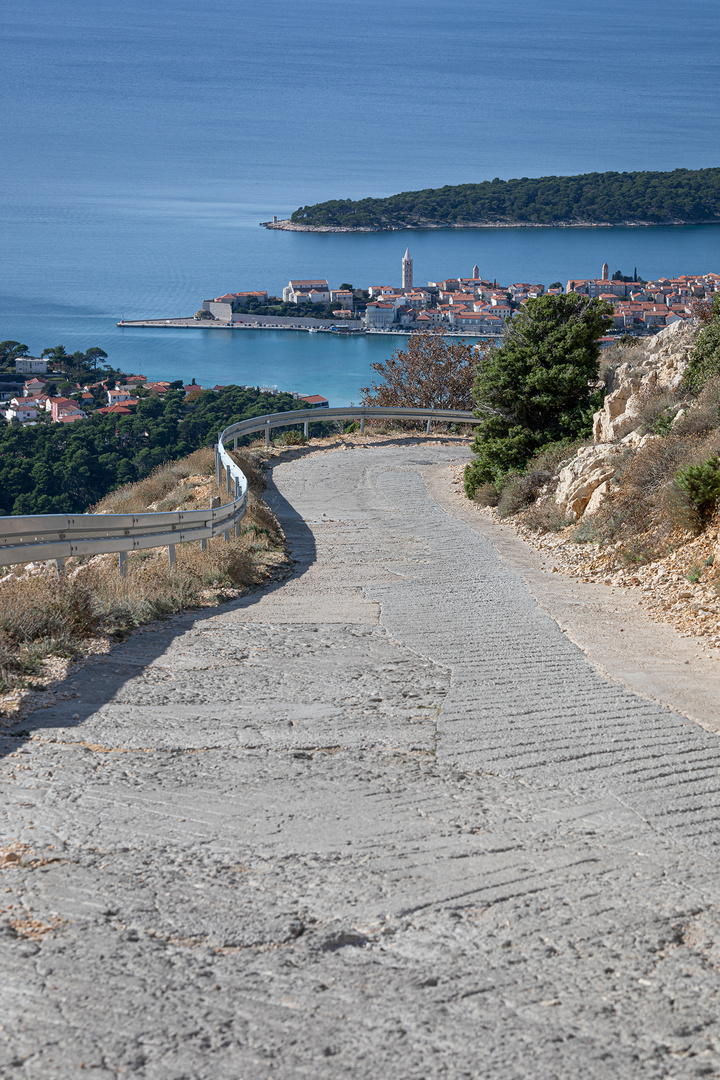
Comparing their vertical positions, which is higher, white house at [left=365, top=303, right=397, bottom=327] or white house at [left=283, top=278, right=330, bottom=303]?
white house at [left=283, top=278, right=330, bottom=303]

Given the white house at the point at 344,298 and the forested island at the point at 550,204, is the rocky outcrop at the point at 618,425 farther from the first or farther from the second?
the forested island at the point at 550,204

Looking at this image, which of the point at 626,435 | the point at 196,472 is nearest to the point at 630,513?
the point at 626,435

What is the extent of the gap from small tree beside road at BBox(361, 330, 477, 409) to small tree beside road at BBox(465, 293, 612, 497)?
14.5 m

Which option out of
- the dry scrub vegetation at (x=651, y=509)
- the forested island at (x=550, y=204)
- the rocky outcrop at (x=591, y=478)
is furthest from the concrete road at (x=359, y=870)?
the forested island at (x=550, y=204)

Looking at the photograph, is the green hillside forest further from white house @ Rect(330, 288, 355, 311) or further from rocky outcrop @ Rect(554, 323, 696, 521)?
white house @ Rect(330, 288, 355, 311)

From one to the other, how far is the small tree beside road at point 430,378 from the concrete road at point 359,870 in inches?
1156

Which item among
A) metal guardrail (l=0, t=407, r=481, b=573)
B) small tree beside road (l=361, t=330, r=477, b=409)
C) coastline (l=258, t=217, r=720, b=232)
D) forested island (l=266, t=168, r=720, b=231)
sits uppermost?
forested island (l=266, t=168, r=720, b=231)

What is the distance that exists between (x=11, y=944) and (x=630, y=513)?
10861mm

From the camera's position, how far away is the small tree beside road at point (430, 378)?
120 feet

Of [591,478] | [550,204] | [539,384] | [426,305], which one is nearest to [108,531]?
[591,478]

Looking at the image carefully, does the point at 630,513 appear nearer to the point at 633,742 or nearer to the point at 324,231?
the point at 633,742

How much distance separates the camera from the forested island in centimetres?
14825

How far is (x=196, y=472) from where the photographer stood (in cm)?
2294

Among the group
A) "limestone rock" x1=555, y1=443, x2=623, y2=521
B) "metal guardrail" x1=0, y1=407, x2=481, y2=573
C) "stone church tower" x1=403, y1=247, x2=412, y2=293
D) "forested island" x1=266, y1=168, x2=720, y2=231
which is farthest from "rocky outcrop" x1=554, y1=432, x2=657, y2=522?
"forested island" x1=266, y1=168, x2=720, y2=231
